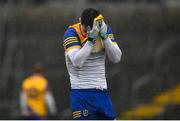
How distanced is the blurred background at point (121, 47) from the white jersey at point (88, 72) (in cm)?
756

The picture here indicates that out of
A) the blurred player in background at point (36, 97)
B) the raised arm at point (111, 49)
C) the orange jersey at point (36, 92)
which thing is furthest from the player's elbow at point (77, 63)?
the orange jersey at point (36, 92)

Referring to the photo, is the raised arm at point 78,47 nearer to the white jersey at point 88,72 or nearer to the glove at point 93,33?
the glove at point 93,33

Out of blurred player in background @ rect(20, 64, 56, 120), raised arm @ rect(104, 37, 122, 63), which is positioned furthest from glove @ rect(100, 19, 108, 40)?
blurred player in background @ rect(20, 64, 56, 120)

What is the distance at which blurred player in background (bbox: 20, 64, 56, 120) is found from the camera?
49.0ft

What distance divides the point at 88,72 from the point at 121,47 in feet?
26.1

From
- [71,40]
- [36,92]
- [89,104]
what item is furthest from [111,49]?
[36,92]

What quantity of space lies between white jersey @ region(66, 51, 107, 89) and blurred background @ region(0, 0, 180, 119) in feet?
24.8

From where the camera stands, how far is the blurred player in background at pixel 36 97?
588 inches

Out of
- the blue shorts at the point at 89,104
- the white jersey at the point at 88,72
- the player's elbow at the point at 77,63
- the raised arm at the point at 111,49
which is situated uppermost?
the raised arm at the point at 111,49

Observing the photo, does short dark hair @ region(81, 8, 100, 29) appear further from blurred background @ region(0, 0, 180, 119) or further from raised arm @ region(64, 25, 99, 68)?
blurred background @ region(0, 0, 180, 119)

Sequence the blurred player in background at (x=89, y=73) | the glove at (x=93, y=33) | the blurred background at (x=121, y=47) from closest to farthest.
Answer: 1. the glove at (x=93, y=33)
2. the blurred player in background at (x=89, y=73)
3. the blurred background at (x=121, y=47)

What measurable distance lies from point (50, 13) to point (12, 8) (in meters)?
0.77

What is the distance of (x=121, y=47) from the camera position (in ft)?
50.0

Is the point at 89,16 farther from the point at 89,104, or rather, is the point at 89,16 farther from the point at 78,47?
the point at 89,104
